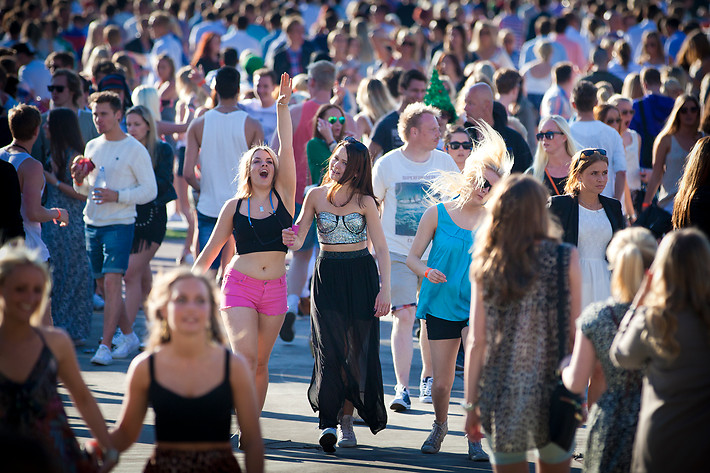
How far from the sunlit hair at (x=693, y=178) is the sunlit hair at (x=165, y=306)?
3.70m

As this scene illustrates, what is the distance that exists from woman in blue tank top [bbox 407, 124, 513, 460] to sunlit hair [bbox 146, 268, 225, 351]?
2228mm

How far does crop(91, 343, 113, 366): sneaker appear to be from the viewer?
824 centimetres

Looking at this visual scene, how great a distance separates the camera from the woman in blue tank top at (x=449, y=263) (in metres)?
6.28

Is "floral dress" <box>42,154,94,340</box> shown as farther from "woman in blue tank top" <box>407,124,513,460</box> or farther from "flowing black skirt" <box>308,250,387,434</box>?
"woman in blue tank top" <box>407,124,513,460</box>

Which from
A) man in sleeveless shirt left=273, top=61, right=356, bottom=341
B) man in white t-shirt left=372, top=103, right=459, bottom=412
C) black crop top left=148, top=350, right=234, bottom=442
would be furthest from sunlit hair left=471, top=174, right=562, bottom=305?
man in sleeveless shirt left=273, top=61, right=356, bottom=341

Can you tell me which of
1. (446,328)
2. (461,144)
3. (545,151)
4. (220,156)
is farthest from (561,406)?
(220,156)

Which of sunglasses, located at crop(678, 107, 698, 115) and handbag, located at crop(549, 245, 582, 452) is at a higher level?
sunglasses, located at crop(678, 107, 698, 115)

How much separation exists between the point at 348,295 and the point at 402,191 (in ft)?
4.83

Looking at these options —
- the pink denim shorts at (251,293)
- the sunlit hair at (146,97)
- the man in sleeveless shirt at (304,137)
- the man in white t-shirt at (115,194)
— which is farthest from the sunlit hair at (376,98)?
the pink denim shorts at (251,293)

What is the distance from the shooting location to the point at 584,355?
4.13 meters

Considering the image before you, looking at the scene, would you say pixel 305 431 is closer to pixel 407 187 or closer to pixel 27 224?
pixel 407 187

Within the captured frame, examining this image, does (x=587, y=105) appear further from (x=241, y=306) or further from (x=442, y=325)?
(x=241, y=306)

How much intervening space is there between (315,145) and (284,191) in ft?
8.67

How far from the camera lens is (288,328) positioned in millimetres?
9016
